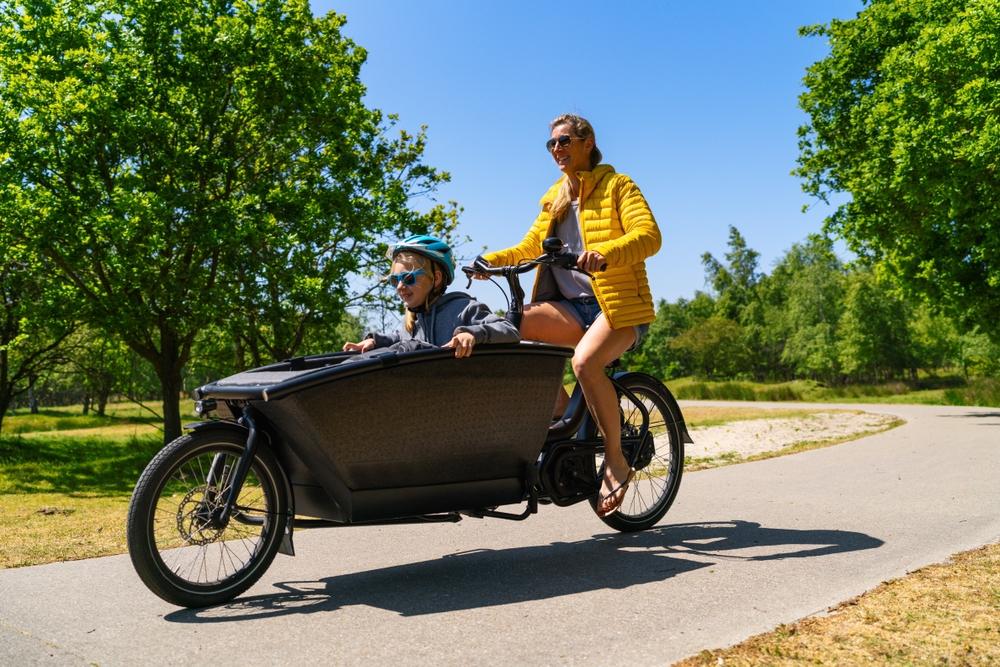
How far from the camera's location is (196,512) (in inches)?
128

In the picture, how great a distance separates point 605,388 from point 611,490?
21.6 inches

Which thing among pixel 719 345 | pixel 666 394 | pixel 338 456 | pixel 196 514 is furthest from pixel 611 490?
pixel 719 345

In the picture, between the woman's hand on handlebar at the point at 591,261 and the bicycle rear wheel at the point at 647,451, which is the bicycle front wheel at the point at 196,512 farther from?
the bicycle rear wheel at the point at 647,451

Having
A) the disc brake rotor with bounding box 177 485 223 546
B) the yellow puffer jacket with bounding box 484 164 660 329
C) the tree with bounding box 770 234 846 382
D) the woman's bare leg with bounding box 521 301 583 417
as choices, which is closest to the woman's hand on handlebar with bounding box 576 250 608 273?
the yellow puffer jacket with bounding box 484 164 660 329

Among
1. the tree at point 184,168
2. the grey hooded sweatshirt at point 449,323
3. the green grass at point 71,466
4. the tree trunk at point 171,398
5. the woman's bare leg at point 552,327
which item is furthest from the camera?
the tree trunk at point 171,398

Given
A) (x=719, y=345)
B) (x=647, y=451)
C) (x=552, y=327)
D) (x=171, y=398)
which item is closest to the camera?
(x=552, y=327)

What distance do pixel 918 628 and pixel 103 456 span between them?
20.3 metres

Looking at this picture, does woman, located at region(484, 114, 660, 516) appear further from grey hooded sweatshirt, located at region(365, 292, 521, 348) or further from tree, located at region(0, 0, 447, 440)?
tree, located at region(0, 0, 447, 440)

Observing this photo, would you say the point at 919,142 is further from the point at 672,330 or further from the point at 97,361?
the point at 672,330

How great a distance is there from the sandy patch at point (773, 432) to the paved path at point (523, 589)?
4.76 metres

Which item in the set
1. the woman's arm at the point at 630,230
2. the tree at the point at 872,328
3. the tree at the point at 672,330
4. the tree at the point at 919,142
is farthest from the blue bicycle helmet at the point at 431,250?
the tree at the point at 672,330

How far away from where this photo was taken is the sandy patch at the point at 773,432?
10.8 meters

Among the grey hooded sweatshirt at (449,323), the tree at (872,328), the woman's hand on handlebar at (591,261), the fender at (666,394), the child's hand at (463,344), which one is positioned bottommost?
the fender at (666,394)

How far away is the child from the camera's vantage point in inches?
153
